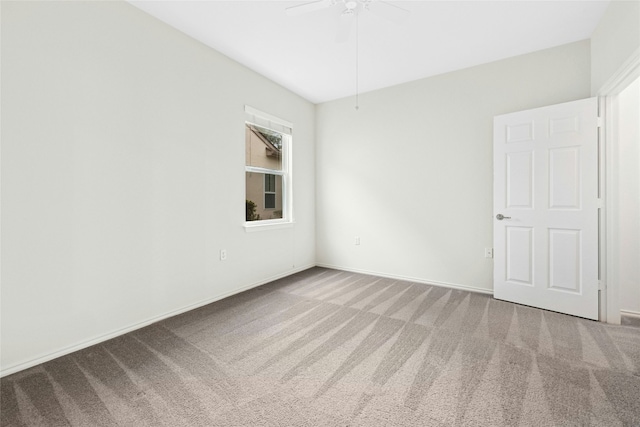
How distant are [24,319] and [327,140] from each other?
3.89m

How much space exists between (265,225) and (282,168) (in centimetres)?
99

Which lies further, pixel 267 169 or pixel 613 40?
pixel 267 169

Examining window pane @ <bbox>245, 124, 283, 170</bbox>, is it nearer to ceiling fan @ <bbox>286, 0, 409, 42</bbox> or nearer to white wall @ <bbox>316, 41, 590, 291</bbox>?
white wall @ <bbox>316, 41, 590, 291</bbox>

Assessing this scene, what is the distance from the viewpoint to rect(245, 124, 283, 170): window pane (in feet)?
11.6

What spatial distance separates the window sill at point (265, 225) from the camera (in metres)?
3.41

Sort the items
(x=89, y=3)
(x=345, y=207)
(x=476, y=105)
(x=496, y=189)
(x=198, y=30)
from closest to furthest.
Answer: (x=89, y=3) → (x=198, y=30) → (x=496, y=189) → (x=476, y=105) → (x=345, y=207)

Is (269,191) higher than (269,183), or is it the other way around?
(269,183)

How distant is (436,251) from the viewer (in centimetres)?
360

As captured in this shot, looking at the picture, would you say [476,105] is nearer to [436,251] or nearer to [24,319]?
[436,251]

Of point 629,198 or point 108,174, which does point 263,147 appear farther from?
point 629,198

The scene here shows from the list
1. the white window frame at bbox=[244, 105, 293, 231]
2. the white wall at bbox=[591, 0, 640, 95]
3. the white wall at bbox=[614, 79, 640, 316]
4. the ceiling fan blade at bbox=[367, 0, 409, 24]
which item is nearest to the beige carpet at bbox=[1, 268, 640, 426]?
the white wall at bbox=[614, 79, 640, 316]

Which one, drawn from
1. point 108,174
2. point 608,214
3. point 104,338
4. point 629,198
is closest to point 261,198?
point 108,174

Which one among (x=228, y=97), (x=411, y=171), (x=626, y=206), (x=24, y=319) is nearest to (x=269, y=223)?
(x=228, y=97)

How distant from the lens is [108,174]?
7.13ft
